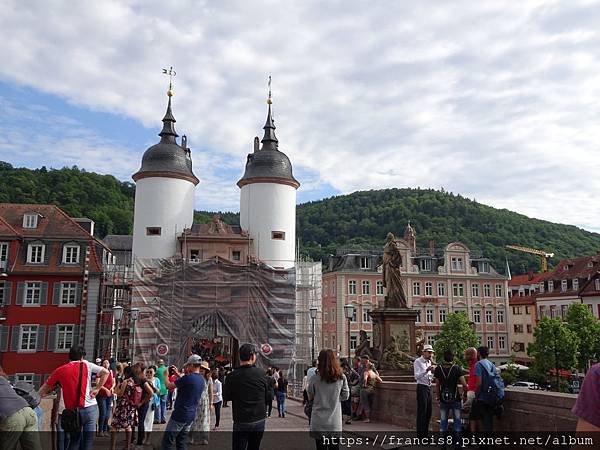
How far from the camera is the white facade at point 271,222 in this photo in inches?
1596

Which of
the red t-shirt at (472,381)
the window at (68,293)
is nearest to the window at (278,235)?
the window at (68,293)

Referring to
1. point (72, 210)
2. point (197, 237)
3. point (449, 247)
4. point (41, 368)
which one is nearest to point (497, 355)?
point (449, 247)

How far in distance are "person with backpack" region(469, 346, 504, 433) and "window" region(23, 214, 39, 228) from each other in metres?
37.1

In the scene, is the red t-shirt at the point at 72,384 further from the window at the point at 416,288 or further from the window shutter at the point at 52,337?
the window at the point at 416,288

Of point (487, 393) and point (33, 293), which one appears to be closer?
point (487, 393)

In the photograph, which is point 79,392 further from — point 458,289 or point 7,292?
point 458,289

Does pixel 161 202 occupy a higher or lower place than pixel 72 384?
higher

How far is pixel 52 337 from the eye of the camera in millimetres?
36344

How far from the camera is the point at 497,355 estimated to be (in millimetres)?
56125

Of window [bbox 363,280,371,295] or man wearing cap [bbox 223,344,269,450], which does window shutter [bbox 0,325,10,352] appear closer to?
window [bbox 363,280,371,295]

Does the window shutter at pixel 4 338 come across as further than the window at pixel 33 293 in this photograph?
No

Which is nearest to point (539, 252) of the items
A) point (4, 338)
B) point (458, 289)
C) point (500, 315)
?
point (500, 315)

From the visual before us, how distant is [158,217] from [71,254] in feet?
20.1

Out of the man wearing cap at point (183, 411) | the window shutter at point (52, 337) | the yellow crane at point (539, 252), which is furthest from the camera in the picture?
the yellow crane at point (539, 252)
